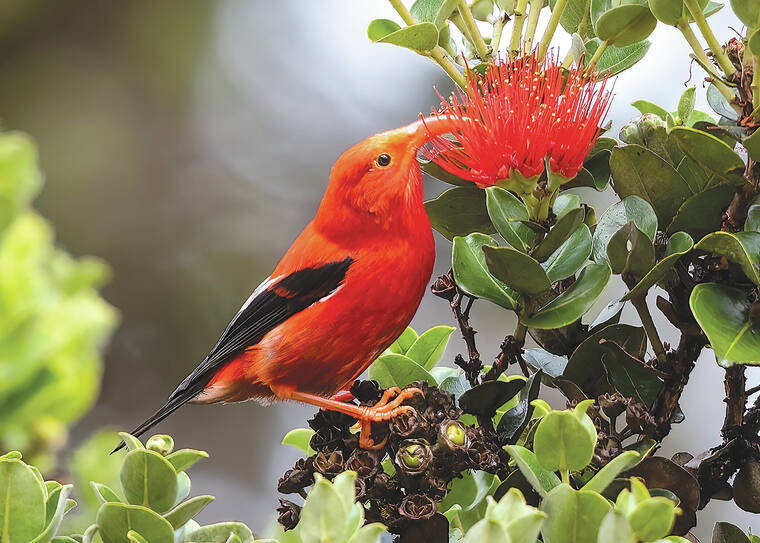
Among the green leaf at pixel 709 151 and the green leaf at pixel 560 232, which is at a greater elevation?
the green leaf at pixel 709 151

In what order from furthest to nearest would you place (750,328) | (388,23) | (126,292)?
1. (126,292)
2. (388,23)
3. (750,328)

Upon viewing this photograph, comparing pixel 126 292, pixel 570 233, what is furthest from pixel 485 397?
pixel 126 292

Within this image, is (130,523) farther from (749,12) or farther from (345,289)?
(749,12)

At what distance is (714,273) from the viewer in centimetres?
65

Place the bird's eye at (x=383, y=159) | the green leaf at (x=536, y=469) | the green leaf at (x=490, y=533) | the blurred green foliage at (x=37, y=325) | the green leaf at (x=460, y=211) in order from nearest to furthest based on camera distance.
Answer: the green leaf at (x=490, y=533)
the green leaf at (x=536, y=469)
the green leaf at (x=460, y=211)
the bird's eye at (x=383, y=159)
the blurred green foliage at (x=37, y=325)

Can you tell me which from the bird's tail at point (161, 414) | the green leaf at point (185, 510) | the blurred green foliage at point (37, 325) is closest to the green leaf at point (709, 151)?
the green leaf at point (185, 510)

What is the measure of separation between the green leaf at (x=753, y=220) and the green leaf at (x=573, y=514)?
0.25m

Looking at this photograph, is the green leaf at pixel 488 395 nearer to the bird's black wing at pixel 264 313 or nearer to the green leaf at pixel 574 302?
the green leaf at pixel 574 302

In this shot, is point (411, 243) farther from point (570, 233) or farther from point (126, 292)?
point (126, 292)

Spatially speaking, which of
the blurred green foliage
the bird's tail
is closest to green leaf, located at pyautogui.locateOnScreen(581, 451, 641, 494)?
the bird's tail

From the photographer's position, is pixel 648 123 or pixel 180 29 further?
pixel 180 29

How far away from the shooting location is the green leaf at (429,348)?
0.82 meters

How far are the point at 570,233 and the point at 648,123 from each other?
13 cm

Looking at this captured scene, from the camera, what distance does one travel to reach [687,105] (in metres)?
0.78
